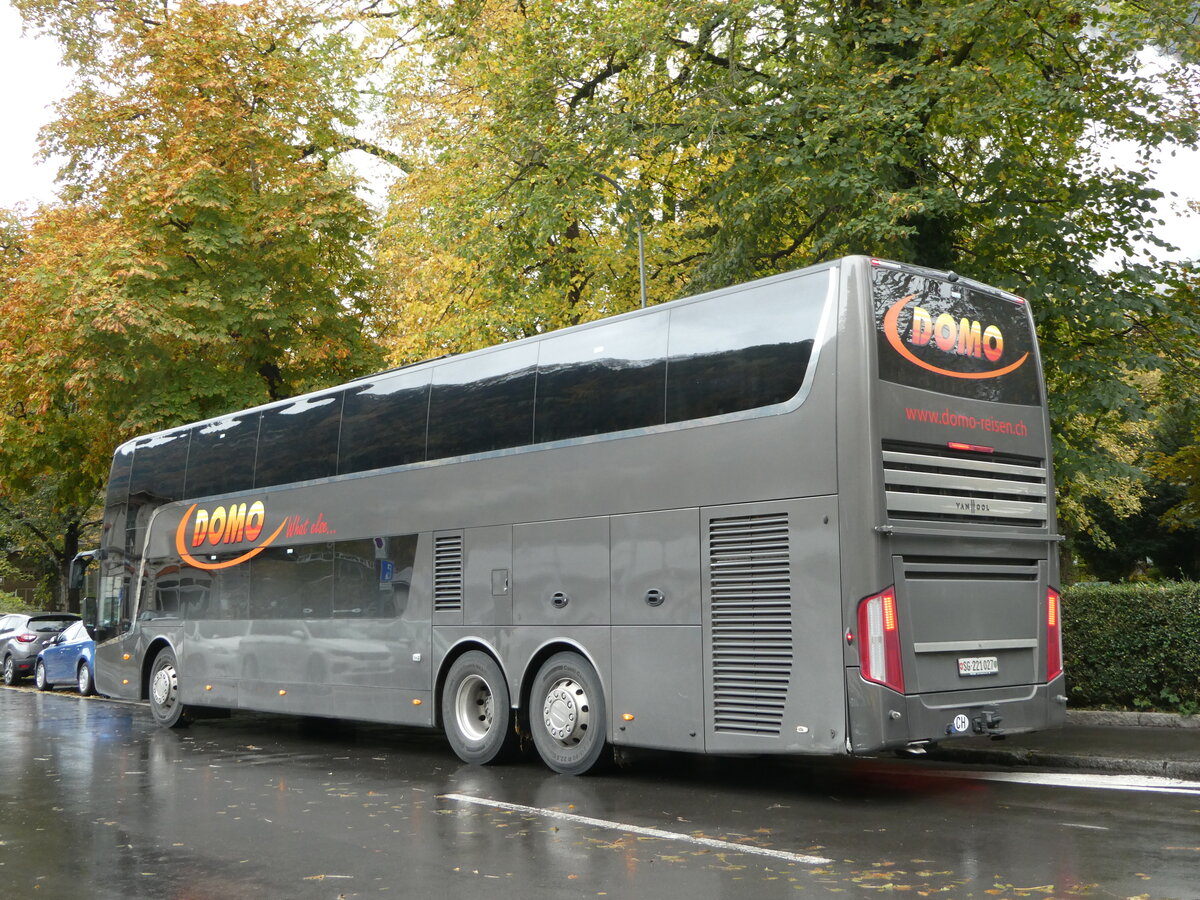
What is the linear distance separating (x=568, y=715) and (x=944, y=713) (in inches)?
145

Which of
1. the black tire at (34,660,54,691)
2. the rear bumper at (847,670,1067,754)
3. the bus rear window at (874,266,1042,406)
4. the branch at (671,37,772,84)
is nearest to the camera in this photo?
the rear bumper at (847,670,1067,754)

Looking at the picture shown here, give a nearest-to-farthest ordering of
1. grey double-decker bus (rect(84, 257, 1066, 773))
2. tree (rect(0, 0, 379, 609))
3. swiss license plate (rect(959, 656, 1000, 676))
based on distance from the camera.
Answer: grey double-decker bus (rect(84, 257, 1066, 773)) → swiss license plate (rect(959, 656, 1000, 676)) → tree (rect(0, 0, 379, 609))

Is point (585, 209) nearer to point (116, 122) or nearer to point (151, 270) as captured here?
point (151, 270)

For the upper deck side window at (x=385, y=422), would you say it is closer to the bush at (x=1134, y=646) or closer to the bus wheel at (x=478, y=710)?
the bus wheel at (x=478, y=710)

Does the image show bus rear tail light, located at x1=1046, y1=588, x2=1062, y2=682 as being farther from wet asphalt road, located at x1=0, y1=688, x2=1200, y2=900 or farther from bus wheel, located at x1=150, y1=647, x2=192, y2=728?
bus wheel, located at x1=150, y1=647, x2=192, y2=728

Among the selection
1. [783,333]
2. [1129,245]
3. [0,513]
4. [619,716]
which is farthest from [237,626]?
[0,513]

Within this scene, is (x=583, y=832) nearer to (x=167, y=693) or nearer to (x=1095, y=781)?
(x=1095, y=781)

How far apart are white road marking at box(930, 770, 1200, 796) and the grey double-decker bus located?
0.54 meters

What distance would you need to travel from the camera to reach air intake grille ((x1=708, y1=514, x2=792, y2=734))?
987cm

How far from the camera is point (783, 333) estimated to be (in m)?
10.1

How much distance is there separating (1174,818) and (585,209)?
12829mm

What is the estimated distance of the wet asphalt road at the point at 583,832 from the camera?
276 inches

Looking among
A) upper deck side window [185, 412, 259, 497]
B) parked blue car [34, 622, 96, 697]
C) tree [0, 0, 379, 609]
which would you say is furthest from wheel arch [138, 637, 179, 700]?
parked blue car [34, 622, 96, 697]

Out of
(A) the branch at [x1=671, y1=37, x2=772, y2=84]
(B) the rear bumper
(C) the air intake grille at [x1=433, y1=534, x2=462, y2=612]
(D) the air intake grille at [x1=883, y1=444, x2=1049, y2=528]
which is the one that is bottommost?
(B) the rear bumper
